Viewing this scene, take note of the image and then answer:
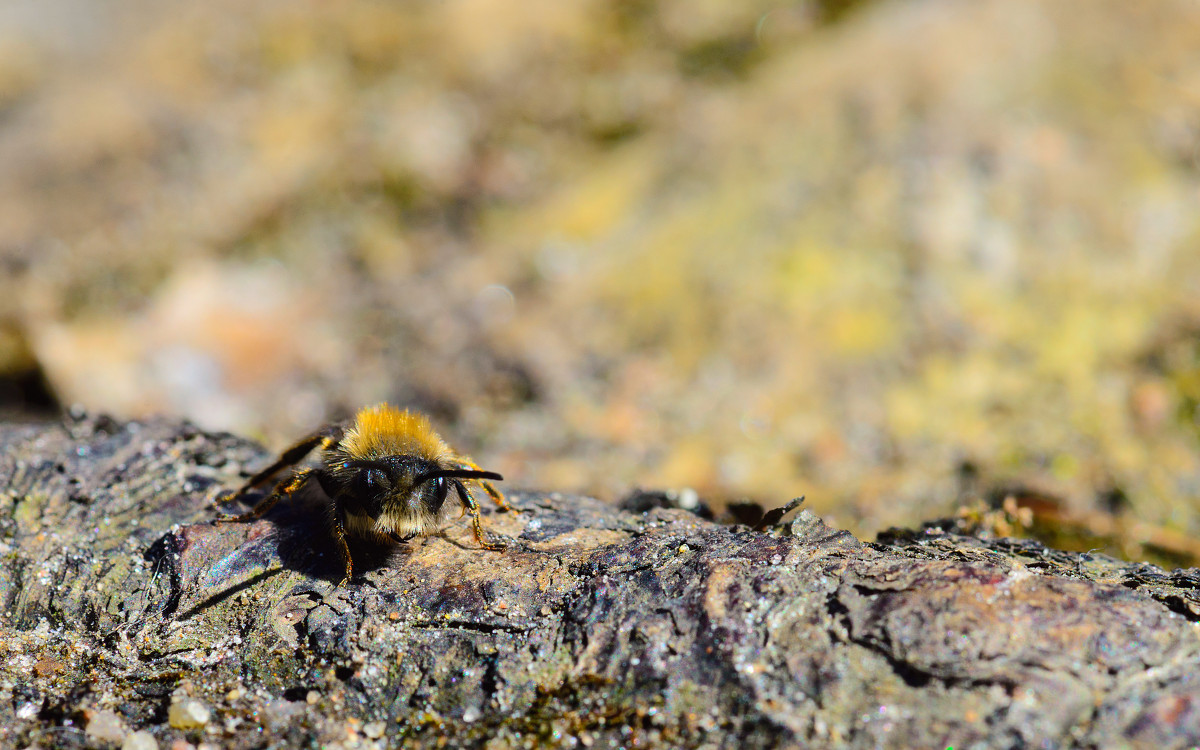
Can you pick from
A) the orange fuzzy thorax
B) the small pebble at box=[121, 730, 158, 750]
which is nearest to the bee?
the orange fuzzy thorax

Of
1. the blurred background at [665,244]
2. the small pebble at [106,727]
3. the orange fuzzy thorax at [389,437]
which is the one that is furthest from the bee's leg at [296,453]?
the blurred background at [665,244]

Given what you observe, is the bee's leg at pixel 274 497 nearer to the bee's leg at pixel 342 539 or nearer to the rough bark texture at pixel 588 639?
the rough bark texture at pixel 588 639

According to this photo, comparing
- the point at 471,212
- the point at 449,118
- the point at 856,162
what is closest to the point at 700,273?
the point at 856,162

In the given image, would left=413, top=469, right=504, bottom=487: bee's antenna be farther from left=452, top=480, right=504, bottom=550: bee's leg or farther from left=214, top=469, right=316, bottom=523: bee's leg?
left=214, top=469, right=316, bottom=523: bee's leg

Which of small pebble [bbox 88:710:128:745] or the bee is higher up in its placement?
the bee

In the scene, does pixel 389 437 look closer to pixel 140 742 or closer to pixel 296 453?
pixel 296 453

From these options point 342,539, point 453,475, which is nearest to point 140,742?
point 342,539
